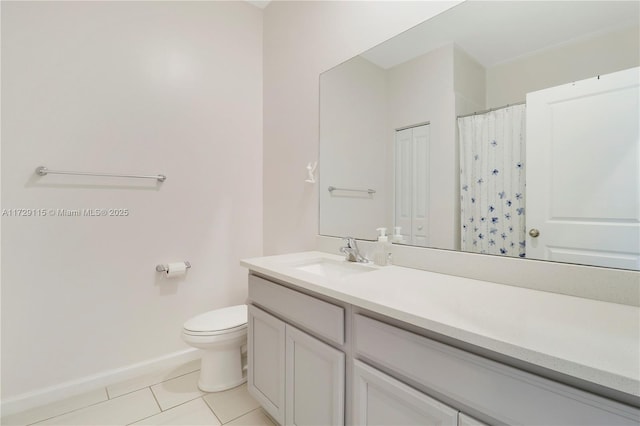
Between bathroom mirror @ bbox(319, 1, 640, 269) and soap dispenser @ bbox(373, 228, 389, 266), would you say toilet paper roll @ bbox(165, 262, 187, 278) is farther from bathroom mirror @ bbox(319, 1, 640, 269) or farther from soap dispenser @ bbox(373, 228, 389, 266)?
soap dispenser @ bbox(373, 228, 389, 266)

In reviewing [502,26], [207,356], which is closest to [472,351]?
[502,26]

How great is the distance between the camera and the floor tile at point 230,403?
5.13ft

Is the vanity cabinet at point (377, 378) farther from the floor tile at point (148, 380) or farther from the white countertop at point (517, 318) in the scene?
the floor tile at point (148, 380)

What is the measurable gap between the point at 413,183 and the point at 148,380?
204 centimetres

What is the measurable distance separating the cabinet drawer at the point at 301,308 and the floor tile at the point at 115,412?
34.7 inches

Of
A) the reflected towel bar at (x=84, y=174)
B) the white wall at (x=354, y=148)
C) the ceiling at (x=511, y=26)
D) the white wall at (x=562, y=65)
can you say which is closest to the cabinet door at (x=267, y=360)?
the white wall at (x=354, y=148)

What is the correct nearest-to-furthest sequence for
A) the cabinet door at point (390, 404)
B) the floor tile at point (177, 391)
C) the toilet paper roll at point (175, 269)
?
the cabinet door at point (390, 404)
the floor tile at point (177, 391)
the toilet paper roll at point (175, 269)

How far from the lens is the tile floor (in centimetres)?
151

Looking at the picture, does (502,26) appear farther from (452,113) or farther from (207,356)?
(207,356)

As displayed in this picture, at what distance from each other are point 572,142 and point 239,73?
2219mm

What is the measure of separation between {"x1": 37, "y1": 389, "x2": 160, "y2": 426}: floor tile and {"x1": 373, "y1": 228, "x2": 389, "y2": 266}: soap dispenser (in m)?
1.45

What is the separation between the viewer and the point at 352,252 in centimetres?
157

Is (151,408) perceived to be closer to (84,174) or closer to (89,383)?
(89,383)

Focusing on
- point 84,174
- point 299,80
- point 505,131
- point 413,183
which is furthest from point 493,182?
point 84,174
